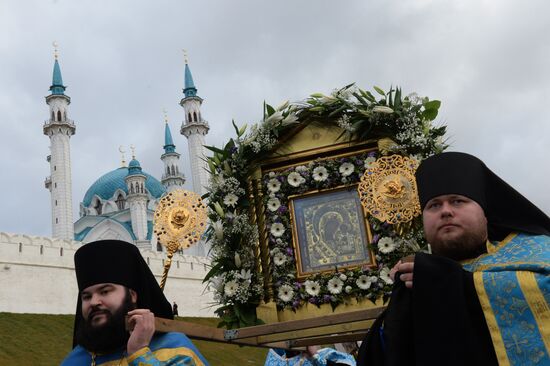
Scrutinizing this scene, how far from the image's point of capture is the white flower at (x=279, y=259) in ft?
16.6

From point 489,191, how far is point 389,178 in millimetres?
1557

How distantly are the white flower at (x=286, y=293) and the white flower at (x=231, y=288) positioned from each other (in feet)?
1.24

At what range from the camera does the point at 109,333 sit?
3576mm

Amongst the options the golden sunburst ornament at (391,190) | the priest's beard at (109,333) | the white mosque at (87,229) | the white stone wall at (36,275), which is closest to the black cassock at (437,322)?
the priest's beard at (109,333)

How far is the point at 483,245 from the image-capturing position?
121 inches

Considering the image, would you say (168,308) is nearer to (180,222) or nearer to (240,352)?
(180,222)

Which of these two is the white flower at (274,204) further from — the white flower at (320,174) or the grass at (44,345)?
the grass at (44,345)

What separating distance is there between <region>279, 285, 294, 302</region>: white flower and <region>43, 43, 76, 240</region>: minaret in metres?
42.6

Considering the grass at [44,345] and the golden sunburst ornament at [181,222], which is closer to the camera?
the golden sunburst ornament at [181,222]

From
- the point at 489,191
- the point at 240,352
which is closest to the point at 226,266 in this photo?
the point at 489,191

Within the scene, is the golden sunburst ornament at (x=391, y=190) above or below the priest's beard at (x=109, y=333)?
above

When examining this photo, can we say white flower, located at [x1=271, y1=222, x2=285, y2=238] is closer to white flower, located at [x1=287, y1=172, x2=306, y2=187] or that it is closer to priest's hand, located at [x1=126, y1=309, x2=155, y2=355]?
white flower, located at [x1=287, y1=172, x2=306, y2=187]

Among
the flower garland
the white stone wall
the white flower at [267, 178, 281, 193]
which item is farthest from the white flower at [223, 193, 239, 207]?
the white stone wall

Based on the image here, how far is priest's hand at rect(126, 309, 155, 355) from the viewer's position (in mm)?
3340
